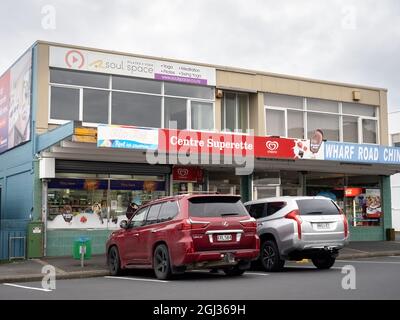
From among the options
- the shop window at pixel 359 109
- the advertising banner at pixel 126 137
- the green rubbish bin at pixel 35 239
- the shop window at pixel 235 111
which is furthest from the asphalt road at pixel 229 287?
the shop window at pixel 359 109

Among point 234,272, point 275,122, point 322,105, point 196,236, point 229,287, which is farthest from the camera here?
point 322,105

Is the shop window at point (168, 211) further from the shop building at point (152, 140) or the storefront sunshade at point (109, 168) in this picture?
the storefront sunshade at point (109, 168)

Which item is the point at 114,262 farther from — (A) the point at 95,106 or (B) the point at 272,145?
(B) the point at 272,145

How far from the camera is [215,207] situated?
13.1 meters

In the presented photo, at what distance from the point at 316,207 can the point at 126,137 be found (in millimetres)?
6259

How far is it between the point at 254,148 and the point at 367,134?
923 cm

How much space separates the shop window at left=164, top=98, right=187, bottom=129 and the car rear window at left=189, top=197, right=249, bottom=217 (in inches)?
392

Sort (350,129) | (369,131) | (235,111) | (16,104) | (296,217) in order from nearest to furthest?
(296,217)
(16,104)
(235,111)
(350,129)
(369,131)

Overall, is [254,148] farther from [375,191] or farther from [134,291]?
[134,291]

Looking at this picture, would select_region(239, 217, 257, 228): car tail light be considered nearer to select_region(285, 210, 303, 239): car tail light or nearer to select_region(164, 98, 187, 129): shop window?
select_region(285, 210, 303, 239): car tail light

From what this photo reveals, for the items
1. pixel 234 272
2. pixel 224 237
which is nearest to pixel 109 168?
pixel 234 272

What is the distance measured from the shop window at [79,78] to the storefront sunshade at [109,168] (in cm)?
279

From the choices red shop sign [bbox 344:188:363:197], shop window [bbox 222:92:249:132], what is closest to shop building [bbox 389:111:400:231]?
red shop sign [bbox 344:188:363:197]
